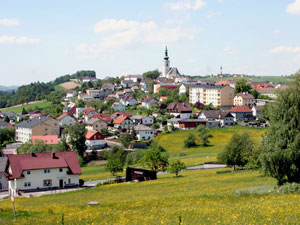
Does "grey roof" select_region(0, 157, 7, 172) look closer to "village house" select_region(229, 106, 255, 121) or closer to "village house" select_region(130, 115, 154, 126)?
"village house" select_region(130, 115, 154, 126)

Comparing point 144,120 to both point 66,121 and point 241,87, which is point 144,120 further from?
point 241,87

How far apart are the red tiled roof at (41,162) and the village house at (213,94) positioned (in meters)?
95.3

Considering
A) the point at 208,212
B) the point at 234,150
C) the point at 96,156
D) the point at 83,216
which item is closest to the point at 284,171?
the point at 208,212

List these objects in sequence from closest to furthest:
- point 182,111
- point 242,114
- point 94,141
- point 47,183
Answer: point 47,183, point 94,141, point 242,114, point 182,111

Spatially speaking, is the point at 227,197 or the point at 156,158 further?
the point at 156,158

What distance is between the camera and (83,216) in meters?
19.5

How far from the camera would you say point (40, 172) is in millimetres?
47188

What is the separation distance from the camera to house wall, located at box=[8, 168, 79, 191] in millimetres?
46066

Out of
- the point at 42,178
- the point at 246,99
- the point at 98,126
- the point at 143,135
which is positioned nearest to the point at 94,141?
the point at 143,135

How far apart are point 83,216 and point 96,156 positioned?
66.7 meters

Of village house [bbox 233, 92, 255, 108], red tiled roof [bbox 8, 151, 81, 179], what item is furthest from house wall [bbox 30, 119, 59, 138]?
red tiled roof [bbox 8, 151, 81, 179]

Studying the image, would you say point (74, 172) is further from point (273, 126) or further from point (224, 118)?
point (224, 118)

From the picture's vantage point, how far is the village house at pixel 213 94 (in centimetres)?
13862

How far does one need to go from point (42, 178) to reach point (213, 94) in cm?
10146
